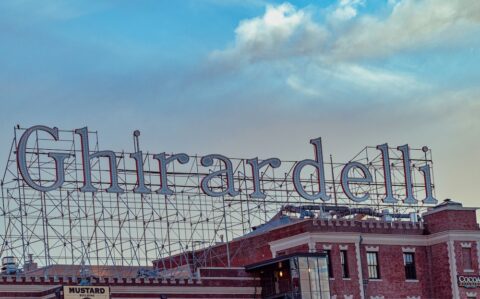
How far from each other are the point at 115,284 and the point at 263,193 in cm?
1871

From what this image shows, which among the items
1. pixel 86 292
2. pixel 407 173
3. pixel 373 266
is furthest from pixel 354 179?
pixel 86 292

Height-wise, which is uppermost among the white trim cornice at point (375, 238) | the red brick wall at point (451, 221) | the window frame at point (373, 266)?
the red brick wall at point (451, 221)

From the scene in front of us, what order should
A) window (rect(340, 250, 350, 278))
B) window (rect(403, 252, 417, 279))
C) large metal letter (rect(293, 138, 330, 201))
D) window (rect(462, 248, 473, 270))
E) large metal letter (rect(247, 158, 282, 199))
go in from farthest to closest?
large metal letter (rect(293, 138, 330, 201)), large metal letter (rect(247, 158, 282, 199)), window (rect(462, 248, 473, 270)), window (rect(403, 252, 417, 279)), window (rect(340, 250, 350, 278))

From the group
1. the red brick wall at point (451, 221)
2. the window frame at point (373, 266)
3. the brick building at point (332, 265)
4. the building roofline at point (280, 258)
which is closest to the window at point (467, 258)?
the brick building at point (332, 265)

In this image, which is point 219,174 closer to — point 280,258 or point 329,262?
point 280,258

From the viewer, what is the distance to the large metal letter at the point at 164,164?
97750 mm

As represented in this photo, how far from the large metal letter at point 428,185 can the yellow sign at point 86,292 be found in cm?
3179

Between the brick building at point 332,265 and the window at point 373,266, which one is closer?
the brick building at point 332,265

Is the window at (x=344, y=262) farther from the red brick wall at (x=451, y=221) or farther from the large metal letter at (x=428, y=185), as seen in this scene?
the large metal letter at (x=428, y=185)

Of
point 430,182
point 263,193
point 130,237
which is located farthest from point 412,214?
point 130,237

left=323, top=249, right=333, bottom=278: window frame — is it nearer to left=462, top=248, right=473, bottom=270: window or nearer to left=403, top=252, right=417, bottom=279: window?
left=403, top=252, right=417, bottom=279: window

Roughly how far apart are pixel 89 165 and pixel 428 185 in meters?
29.5

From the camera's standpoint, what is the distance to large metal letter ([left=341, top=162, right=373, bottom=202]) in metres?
103

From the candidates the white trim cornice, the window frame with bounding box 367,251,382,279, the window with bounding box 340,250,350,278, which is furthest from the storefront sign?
the window with bounding box 340,250,350,278
